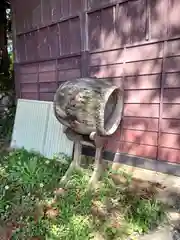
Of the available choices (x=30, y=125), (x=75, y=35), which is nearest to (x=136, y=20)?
(x=75, y=35)

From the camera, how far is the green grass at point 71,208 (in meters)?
2.36

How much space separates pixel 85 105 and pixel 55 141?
4.63 ft

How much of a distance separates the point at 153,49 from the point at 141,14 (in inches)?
16.7

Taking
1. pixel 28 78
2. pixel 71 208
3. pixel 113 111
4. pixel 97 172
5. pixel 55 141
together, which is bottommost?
pixel 71 208

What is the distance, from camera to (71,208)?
2.61 m

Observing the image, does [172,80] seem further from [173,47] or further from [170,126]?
[170,126]

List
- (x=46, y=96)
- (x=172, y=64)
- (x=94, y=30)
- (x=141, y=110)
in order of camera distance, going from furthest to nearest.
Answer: (x=46, y=96), (x=94, y=30), (x=141, y=110), (x=172, y=64)

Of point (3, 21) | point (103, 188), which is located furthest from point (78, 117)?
point (3, 21)

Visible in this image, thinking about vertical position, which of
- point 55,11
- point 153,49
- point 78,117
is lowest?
point 78,117

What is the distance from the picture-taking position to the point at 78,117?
116 inches

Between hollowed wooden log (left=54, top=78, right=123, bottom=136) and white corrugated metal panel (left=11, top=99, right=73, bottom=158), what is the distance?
0.93 metres

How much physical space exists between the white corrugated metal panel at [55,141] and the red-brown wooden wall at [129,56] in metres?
0.53

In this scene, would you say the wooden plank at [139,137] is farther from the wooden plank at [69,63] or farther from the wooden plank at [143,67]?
the wooden plank at [69,63]

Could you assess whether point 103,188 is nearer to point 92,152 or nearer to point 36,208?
point 36,208
